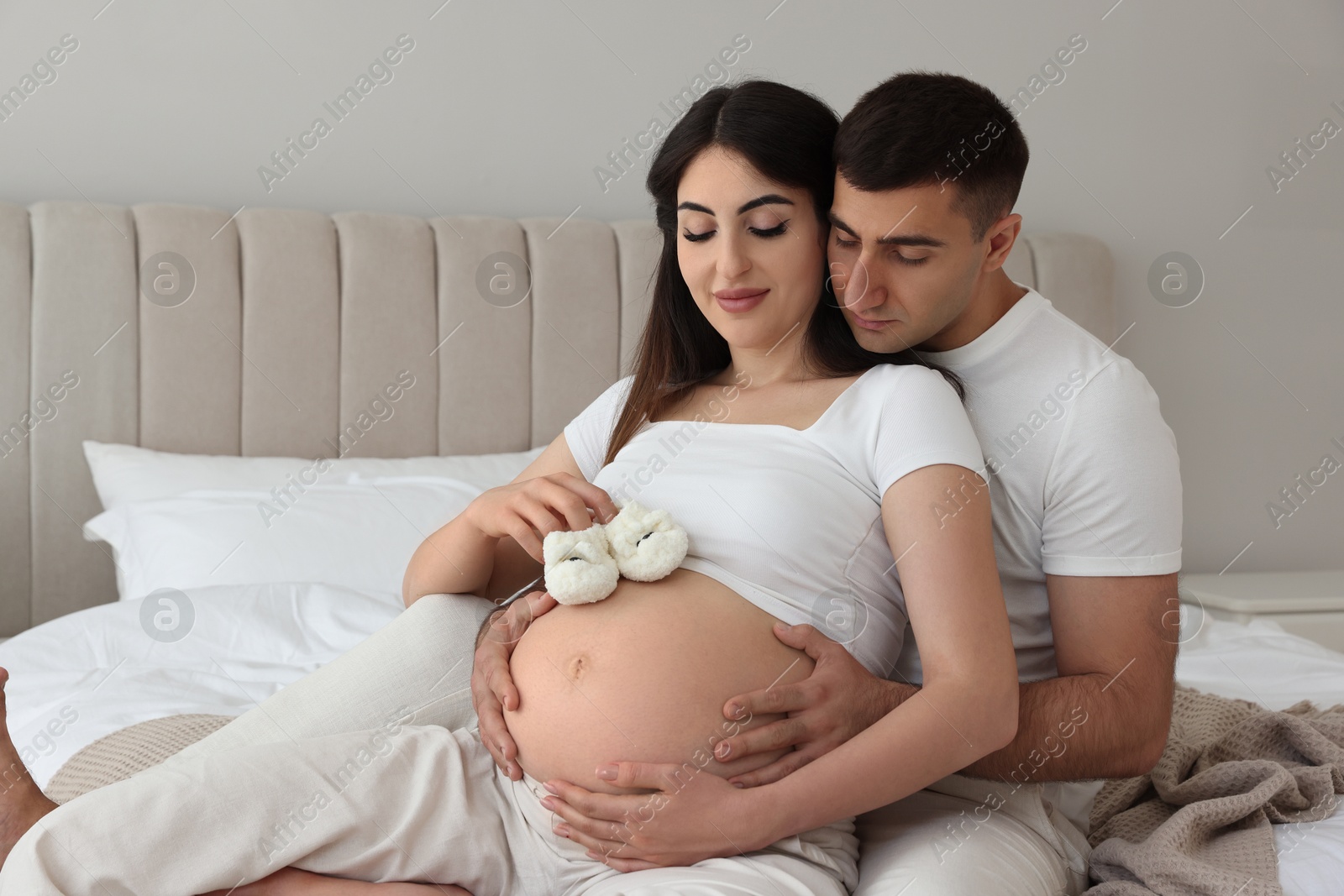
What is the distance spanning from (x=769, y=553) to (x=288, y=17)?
1.83 m

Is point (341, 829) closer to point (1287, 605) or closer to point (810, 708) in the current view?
point (810, 708)

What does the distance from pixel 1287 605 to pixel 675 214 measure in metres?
1.94

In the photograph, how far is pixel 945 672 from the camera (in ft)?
3.06

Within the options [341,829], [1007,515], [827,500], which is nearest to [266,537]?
[341,829]

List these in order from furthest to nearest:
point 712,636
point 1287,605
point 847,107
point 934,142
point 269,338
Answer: point 847,107 → point 1287,605 → point 269,338 → point 934,142 → point 712,636

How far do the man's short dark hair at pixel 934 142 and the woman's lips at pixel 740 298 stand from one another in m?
0.16

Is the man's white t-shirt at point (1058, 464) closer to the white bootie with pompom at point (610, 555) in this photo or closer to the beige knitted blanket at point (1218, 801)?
the beige knitted blanket at point (1218, 801)

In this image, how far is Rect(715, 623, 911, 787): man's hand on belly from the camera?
3.06 feet

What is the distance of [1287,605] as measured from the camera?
2439 millimetres

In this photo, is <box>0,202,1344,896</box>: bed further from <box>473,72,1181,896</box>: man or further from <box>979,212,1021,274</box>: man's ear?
<box>979,212,1021,274</box>: man's ear

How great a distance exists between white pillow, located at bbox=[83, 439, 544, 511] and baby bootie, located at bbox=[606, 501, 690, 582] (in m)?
1.03

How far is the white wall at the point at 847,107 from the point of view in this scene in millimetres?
2197

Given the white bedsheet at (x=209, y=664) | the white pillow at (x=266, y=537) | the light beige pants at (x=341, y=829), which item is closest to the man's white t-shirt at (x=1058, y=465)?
the light beige pants at (x=341, y=829)

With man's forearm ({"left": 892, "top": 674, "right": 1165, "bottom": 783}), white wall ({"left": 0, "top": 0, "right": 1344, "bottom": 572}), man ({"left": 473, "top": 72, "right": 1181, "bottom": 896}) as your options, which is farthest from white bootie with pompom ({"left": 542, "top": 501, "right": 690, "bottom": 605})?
white wall ({"left": 0, "top": 0, "right": 1344, "bottom": 572})
